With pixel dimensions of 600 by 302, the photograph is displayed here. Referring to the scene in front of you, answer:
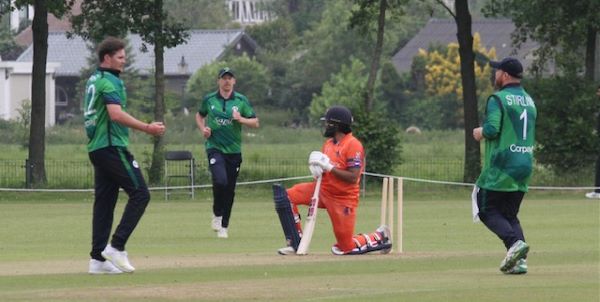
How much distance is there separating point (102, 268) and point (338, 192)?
133 inches

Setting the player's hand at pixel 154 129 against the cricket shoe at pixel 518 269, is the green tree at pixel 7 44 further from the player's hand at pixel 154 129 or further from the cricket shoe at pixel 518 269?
the cricket shoe at pixel 518 269

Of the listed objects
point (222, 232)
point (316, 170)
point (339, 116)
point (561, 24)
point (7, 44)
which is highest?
point (561, 24)

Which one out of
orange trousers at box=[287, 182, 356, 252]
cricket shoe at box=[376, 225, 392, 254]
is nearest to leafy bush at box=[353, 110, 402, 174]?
cricket shoe at box=[376, 225, 392, 254]

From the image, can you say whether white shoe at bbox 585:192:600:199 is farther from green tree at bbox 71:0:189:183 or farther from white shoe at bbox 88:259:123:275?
white shoe at bbox 88:259:123:275

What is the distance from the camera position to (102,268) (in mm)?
14562

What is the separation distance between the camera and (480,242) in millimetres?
20188

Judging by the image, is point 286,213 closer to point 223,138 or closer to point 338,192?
point 338,192

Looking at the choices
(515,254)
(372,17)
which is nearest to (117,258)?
(515,254)

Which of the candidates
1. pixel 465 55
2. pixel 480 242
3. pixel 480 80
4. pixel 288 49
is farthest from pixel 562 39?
pixel 288 49

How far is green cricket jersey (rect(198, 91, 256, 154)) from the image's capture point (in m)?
20.7

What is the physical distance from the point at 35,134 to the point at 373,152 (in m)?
7.76

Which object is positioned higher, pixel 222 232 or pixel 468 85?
pixel 468 85

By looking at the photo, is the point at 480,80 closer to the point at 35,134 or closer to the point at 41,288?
the point at 35,134

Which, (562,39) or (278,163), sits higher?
(562,39)
